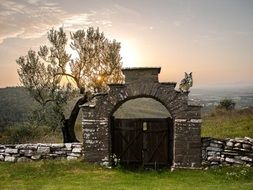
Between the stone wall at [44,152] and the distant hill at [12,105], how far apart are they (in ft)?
95.4

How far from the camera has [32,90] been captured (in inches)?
1088

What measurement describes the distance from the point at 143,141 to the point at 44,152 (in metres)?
5.28

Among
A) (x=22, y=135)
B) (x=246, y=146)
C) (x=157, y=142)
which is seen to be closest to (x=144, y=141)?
(x=157, y=142)

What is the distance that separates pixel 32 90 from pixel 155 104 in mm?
42816

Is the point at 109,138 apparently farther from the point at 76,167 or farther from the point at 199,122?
the point at 199,122

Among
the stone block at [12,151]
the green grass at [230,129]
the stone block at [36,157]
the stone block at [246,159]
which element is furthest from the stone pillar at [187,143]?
the green grass at [230,129]

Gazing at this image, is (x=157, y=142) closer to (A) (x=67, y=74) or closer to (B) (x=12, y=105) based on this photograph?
(A) (x=67, y=74)

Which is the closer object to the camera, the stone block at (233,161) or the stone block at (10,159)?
the stone block at (233,161)

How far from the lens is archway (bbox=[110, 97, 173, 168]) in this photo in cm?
1877

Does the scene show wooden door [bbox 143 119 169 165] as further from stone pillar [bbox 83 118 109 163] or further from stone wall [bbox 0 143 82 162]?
stone wall [bbox 0 143 82 162]

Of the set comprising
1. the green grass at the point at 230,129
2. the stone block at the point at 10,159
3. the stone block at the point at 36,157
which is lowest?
the stone block at the point at 10,159

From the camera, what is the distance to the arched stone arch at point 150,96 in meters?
18.1

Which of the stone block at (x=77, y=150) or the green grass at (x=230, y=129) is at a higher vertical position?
the green grass at (x=230, y=129)

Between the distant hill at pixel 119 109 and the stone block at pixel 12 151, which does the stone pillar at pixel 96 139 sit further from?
the distant hill at pixel 119 109
